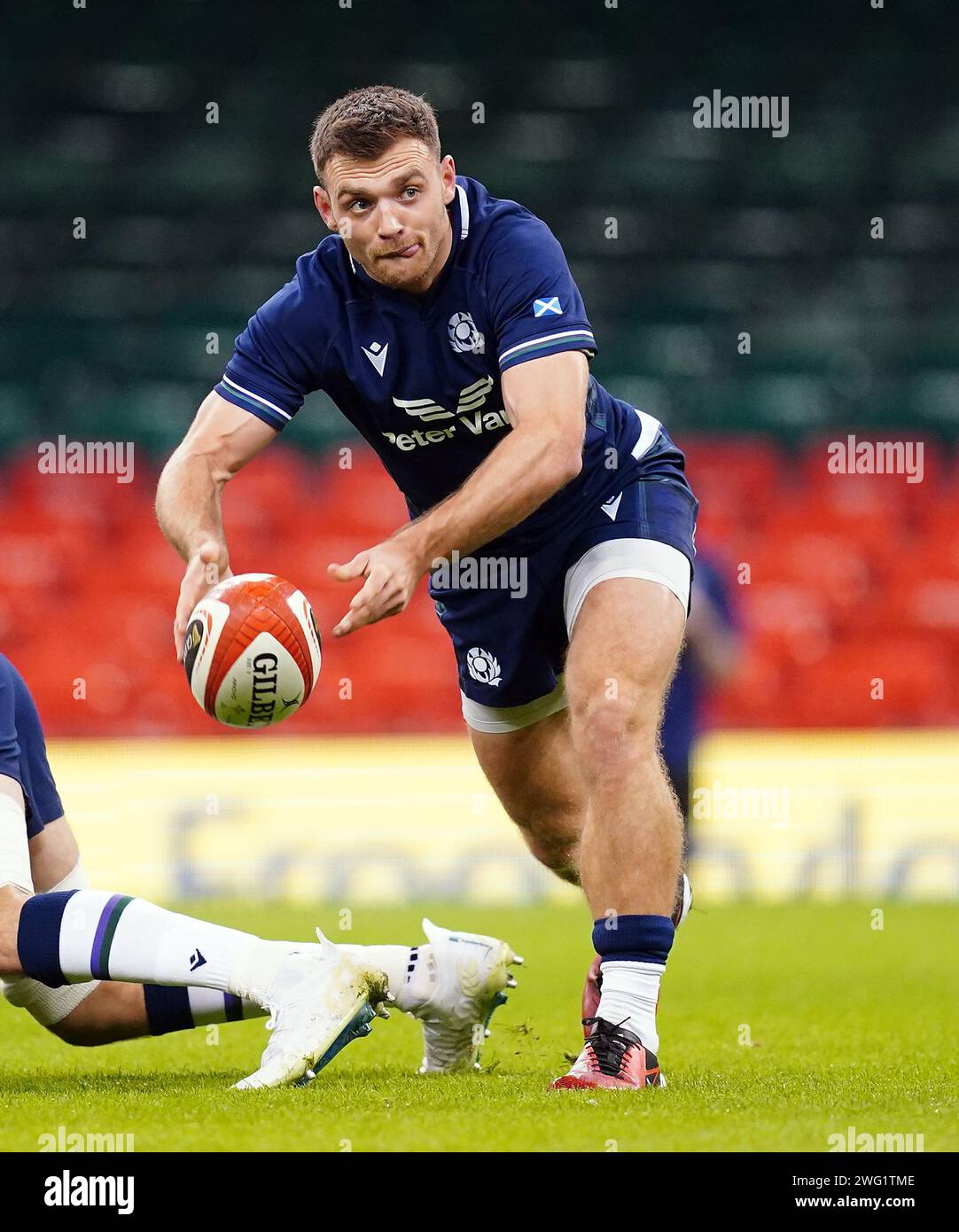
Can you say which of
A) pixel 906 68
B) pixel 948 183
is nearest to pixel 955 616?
pixel 948 183

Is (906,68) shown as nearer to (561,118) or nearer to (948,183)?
(948,183)

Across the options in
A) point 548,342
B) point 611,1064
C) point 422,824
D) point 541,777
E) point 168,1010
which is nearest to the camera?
point 611,1064

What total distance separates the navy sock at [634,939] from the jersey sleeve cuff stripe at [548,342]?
4.43ft

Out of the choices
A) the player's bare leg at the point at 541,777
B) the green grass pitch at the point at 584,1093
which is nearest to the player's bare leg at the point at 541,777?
the player's bare leg at the point at 541,777

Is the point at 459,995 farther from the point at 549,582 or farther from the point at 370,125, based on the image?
the point at 370,125

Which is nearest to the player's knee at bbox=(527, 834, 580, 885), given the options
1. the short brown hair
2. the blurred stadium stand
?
the short brown hair

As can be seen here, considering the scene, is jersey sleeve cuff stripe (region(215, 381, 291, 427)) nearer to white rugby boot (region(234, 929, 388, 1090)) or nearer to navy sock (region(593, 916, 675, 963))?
white rugby boot (region(234, 929, 388, 1090))

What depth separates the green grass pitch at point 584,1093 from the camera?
3195 millimetres

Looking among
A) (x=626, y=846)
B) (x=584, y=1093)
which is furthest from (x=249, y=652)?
(x=584, y=1093)

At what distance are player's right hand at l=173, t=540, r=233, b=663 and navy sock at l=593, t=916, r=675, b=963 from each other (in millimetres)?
1167

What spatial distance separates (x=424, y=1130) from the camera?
3.21m

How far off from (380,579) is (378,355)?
42.7 inches

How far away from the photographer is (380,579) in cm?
355

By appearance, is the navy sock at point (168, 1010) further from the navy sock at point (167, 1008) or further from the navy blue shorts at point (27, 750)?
the navy blue shorts at point (27, 750)
